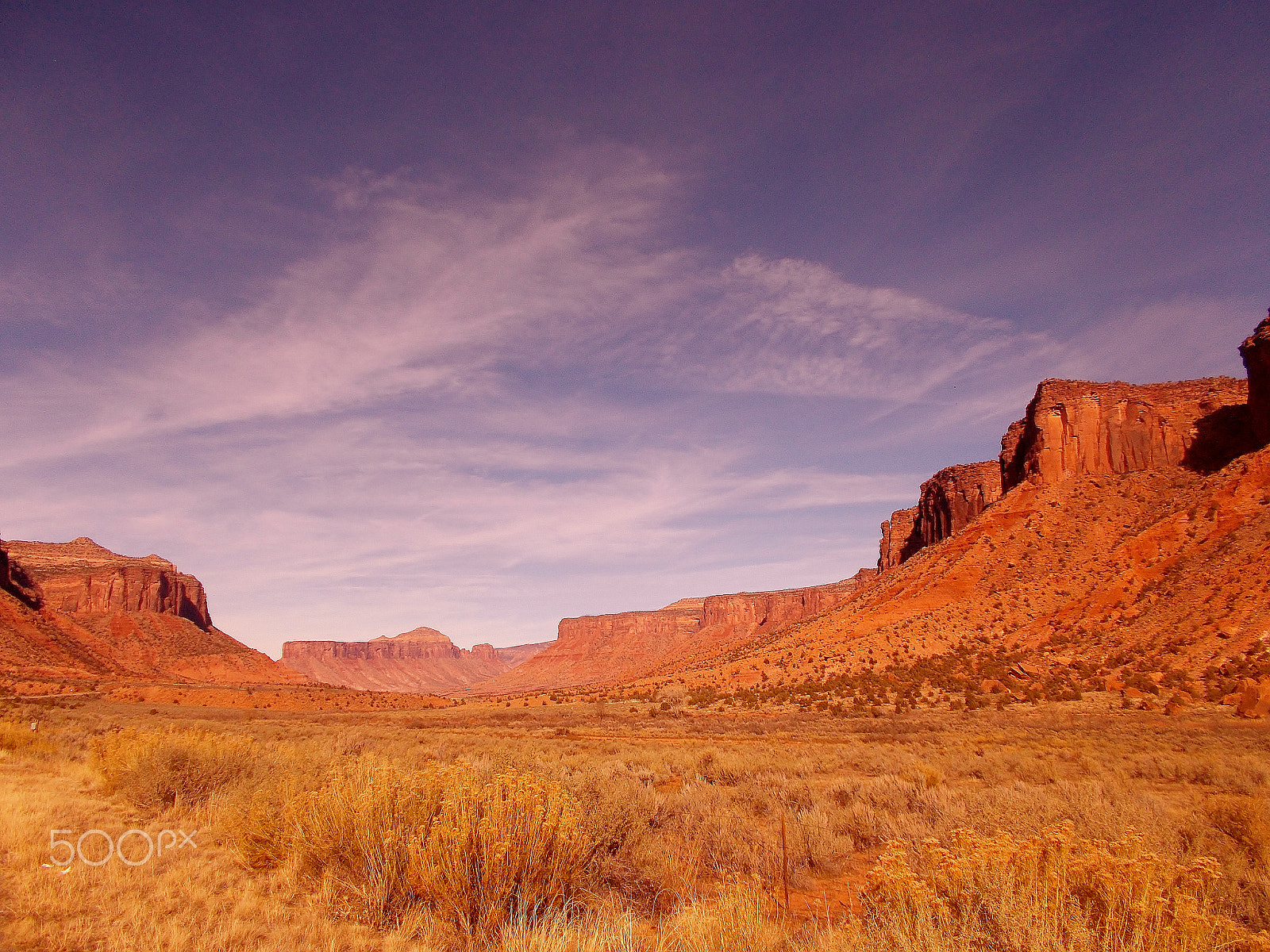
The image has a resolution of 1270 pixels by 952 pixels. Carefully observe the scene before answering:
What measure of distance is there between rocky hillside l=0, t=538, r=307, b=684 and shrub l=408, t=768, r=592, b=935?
285 feet

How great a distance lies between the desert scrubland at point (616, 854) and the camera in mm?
4348

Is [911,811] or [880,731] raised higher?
[911,811]

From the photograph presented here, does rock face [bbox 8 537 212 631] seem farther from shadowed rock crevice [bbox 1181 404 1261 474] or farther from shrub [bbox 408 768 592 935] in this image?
shadowed rock crevice [bbox 1181 404 1261 474]

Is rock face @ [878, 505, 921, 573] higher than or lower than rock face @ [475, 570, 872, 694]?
higher

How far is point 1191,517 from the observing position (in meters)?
41.3

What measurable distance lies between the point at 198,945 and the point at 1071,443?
219ft

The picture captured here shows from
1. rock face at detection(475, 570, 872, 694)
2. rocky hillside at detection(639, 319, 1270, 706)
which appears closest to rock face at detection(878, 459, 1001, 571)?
rocky hillside at detection(639, 319, 1270, 706)

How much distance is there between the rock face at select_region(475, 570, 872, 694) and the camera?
459 ft

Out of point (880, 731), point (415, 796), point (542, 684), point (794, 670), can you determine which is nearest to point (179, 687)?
point (794, 670)

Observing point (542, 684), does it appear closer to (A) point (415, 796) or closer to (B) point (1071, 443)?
(B) point (1071, 443)

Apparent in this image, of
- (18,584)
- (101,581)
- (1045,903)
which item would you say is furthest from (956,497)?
(101,581)

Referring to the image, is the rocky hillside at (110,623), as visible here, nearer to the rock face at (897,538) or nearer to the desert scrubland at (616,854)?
the desert scrubland at (616,854)

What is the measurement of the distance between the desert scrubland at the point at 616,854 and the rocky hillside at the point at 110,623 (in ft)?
268

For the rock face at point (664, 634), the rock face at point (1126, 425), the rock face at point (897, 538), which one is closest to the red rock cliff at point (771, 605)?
the rock face at point (664, 634)
